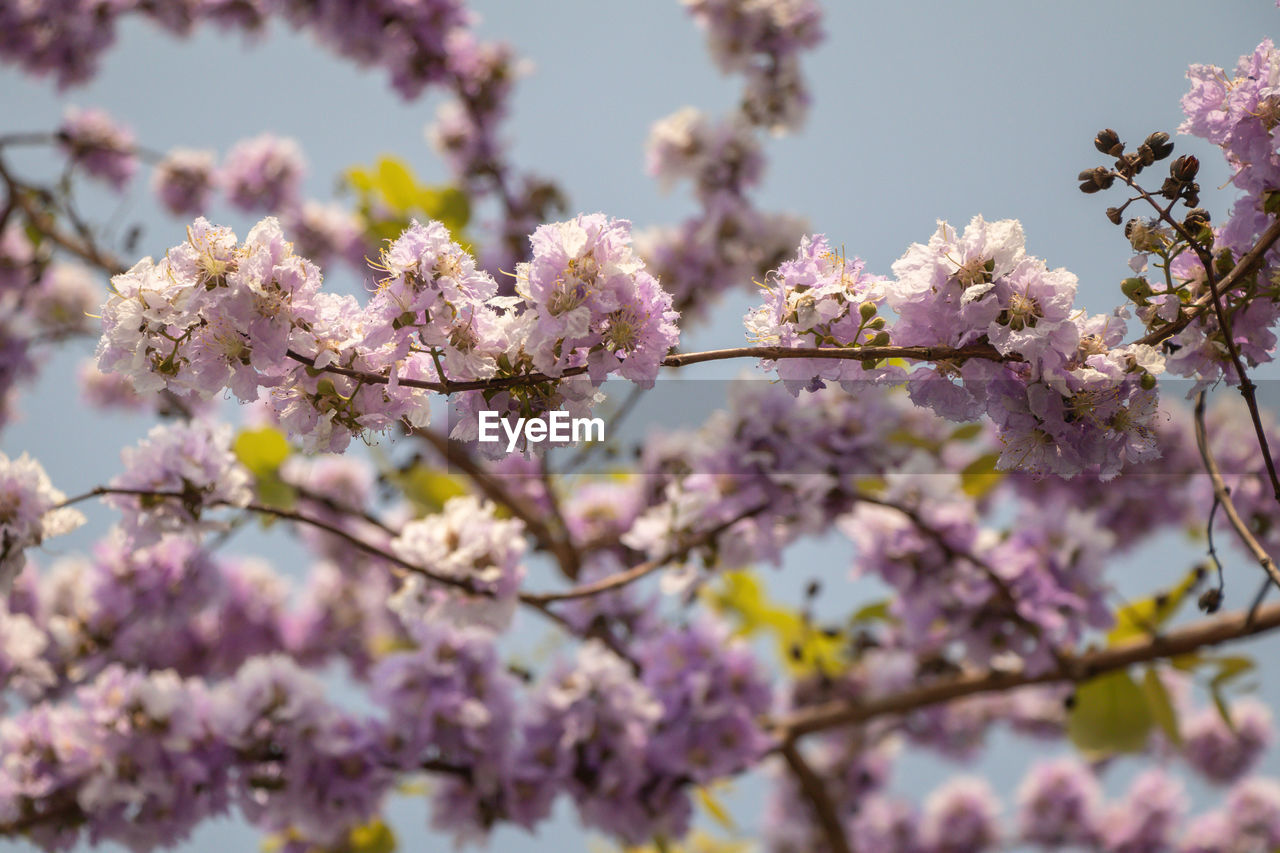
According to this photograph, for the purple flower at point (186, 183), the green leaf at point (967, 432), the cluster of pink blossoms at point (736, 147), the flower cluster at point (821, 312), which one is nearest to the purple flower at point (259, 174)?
the purple flower at point (186, 183)

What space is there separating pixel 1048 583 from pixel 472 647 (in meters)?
1.35

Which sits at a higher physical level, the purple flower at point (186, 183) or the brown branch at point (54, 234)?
the purple flower at point (186, 183)

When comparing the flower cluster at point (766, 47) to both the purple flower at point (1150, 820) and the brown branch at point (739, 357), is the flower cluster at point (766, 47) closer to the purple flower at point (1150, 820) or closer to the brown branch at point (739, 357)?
the brown branch at point (739, 357)

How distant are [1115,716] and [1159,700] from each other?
4.0 inches

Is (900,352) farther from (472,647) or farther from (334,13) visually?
(334,13)

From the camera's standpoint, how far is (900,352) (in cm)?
94

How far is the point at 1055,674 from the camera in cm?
211

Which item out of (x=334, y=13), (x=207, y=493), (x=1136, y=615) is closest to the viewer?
(x=207, y=493)

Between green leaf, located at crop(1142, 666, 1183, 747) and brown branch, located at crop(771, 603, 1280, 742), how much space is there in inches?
3.1

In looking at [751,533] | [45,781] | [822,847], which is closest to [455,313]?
[751,533]

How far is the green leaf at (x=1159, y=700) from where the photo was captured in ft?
6.91

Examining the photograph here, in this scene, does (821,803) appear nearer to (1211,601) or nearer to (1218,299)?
(1211,601)

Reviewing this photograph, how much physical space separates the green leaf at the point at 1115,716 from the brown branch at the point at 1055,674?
8cm

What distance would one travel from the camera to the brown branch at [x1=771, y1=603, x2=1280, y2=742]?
6.33ft
